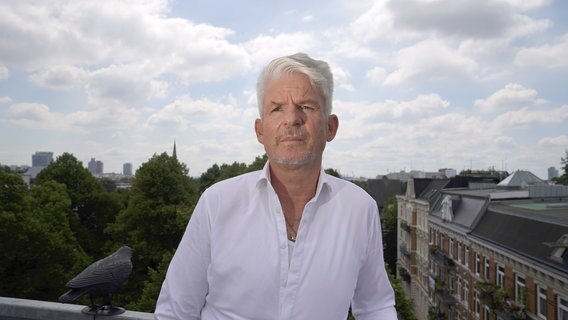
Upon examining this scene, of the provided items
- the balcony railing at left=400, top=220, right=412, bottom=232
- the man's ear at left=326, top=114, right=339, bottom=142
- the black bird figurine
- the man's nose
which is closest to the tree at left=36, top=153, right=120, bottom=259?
the black bird figurine

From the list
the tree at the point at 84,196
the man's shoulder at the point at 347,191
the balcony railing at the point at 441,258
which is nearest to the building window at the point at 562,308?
the balcony railing at the point at 441,258

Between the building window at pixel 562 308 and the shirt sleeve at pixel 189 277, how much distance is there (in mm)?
16158

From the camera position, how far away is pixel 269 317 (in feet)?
5.65

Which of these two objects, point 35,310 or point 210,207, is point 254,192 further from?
point 35,310

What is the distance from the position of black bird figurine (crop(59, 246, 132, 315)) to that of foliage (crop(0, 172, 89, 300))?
580 inches

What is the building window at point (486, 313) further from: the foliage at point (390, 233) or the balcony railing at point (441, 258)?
the foliage at point (390, 233)

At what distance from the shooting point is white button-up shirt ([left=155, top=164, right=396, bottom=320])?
1.74m

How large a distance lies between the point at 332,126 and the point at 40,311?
3556 millimetres

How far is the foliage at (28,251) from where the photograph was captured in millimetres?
16500

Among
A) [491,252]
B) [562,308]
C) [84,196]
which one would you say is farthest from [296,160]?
[84,196]

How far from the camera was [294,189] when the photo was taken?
6.30ft

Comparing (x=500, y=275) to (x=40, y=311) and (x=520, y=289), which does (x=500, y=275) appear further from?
(x=40, y=311)

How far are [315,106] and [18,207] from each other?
19.1 meters

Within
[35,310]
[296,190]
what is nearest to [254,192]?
[296,190]
